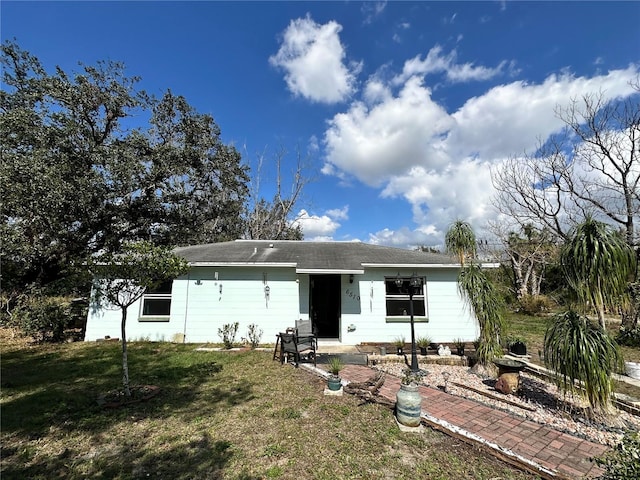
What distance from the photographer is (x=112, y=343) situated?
10164 millimetres

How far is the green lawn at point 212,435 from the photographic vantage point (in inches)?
140

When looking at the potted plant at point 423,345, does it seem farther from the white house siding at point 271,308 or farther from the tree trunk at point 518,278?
the tree trunk at point 518,278

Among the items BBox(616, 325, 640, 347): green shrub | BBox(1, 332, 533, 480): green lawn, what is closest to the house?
BBox(1, 332, 533, 480): green lawn

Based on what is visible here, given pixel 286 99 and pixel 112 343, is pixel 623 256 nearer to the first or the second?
A: pixel 112 343

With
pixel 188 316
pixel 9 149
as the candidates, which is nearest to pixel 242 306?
pixel 188 316

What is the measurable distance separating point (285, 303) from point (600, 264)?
8571 millimetres

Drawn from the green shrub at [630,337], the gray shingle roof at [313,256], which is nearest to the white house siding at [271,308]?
the gray shingle roof at [313,256]

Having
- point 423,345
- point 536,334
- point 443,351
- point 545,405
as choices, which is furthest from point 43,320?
point 536,334

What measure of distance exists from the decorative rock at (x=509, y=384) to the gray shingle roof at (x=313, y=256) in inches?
181

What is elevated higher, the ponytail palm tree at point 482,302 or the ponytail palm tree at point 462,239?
the ponytail palm tree at point 462,239

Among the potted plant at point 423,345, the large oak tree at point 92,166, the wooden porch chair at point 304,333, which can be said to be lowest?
the potted plant at point 423,345

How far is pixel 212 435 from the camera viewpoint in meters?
4.38

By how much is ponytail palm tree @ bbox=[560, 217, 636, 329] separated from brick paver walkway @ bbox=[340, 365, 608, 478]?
219cm

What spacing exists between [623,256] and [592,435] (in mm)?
2949
